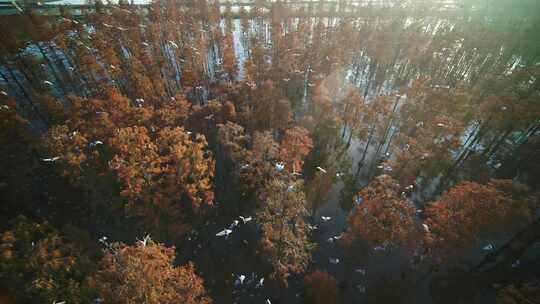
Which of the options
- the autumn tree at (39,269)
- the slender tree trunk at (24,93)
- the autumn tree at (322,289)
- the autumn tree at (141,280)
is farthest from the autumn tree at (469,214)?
the slender tree trunk at (24,93)

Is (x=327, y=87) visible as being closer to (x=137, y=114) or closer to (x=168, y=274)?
(x=137, y=114)

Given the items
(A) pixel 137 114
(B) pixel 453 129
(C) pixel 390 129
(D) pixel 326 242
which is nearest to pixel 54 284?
(A) pixel 137 114

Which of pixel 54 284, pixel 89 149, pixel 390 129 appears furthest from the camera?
pixel 390 129

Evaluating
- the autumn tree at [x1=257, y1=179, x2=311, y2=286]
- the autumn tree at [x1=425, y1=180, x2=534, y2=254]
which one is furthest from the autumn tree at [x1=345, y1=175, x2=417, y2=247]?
the autumn tree at [x1=257, y1=179, x2=311, y2=286]

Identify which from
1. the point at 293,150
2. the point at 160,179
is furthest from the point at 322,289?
the point at 160,179

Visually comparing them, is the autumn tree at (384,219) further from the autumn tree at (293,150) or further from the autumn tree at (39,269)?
the autumn tree at (39,269)

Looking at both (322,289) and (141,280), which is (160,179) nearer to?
(141,280)
